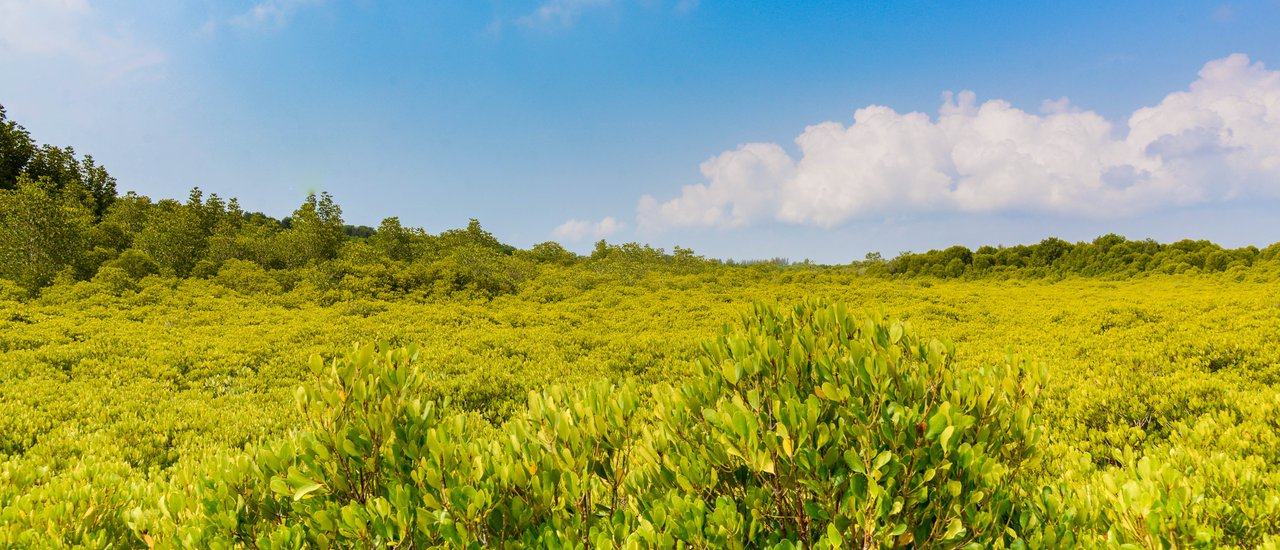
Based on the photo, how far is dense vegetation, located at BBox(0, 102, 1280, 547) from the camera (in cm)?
295

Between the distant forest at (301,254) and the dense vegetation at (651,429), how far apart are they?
8.86 meters

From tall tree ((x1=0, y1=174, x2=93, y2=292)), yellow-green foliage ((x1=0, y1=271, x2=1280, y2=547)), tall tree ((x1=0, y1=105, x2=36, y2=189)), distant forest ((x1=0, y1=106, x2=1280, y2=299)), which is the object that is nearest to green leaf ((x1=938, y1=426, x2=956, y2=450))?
yellow-green foliage ((x1=0, y1=271, x2=1280, y2=547))

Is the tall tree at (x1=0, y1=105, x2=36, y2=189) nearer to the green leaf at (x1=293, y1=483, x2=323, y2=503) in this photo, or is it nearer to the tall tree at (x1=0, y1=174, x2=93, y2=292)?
the tall tree at (x1=0, y1=174, x2=93, y2=292)

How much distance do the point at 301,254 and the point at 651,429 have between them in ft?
130

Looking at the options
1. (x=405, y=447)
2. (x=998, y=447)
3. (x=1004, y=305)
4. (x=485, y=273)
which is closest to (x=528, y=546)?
→ (x=405, y=447)

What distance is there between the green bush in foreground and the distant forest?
1049 inches

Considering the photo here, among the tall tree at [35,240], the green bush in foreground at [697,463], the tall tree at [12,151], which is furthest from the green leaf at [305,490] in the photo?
the tall tree at [12,151]

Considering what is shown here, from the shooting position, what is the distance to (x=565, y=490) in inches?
127

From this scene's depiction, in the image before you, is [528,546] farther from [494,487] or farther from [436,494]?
[436,494]

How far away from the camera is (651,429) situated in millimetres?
4086

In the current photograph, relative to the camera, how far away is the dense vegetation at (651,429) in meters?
2.95

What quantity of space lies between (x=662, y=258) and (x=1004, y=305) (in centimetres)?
3894

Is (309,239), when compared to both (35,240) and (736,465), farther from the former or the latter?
(736,465)

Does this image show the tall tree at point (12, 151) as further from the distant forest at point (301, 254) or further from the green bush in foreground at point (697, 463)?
the green bush in foreground at point (697, 463)
